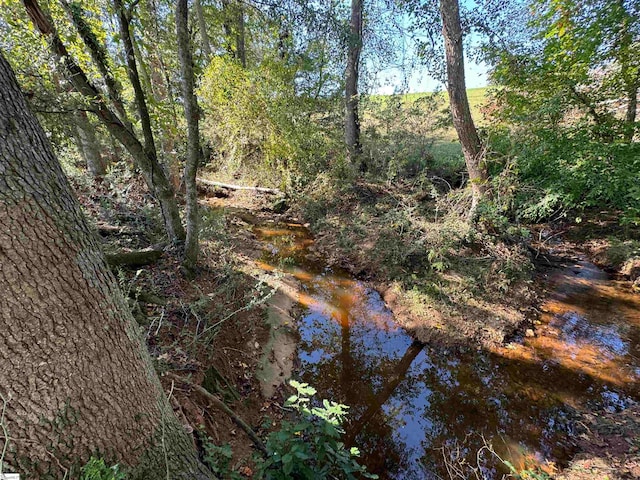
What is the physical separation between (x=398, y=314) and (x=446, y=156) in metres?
7.02

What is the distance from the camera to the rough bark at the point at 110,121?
301 cm

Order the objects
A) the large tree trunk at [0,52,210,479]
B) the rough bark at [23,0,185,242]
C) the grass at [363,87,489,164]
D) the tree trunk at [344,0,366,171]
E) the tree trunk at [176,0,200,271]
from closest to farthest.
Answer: the large tree trunk at [0,52,210,479] → the rough bark at [23,0,185,242] → the tree trunk at [176,0,200,271] → the tree trunk at [344,0,366,171] → the grass at [363,87,489,164]

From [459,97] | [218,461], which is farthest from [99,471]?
[459,97]

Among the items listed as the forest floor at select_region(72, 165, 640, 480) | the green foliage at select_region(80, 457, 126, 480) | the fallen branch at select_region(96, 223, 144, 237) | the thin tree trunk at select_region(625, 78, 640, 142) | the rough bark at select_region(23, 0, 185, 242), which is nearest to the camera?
the green foliage at select_region(80, 457, 126, 480)

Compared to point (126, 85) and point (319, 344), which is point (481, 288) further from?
point (126, 85)

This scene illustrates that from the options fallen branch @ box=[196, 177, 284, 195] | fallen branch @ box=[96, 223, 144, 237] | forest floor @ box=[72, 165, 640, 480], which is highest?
fallen branch @ box=[196, 177, 284, 195]

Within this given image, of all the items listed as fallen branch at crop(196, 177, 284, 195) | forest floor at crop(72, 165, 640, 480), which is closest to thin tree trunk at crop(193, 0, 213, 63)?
fallen branch at crop(196, 177, 284, 195)

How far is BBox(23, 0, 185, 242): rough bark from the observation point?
3.01 metres

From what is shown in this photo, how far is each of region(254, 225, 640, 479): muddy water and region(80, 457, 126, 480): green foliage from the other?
249 cm

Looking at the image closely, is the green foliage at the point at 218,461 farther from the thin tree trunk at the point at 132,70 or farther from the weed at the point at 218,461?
the thin tree trunk at the point at 132,70

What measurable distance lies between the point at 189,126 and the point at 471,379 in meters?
4.67

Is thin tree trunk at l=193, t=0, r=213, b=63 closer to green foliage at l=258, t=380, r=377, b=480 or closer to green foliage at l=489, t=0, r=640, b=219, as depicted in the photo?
green foliage at l=489, t=0, r=640, b=219

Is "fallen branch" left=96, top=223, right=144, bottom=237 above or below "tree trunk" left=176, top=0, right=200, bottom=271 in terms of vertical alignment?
below

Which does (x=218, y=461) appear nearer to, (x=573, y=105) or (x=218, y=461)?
(x=218, y=461)
